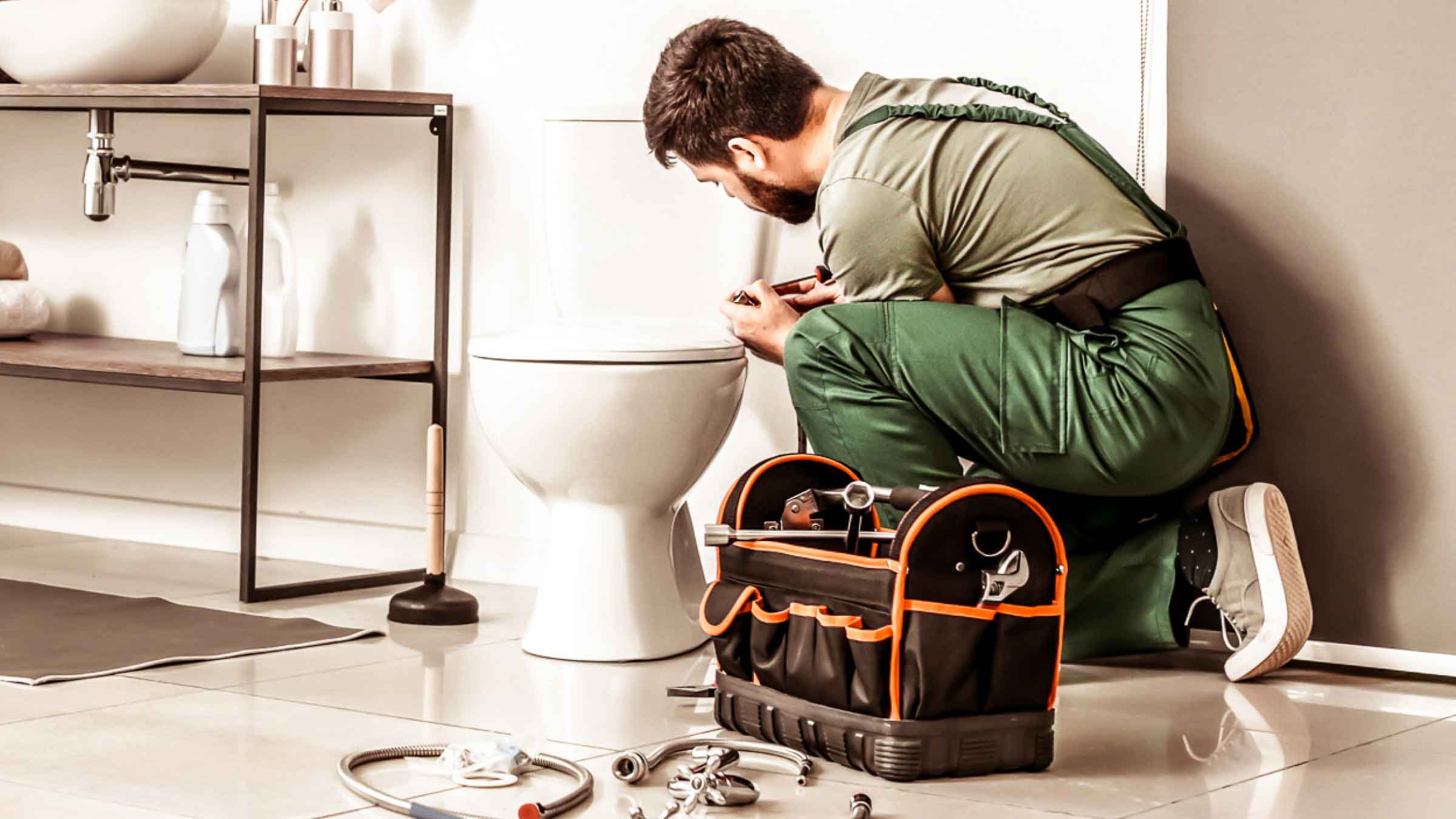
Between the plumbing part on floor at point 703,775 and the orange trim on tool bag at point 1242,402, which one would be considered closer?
the plumbing part on floor at point 703,775

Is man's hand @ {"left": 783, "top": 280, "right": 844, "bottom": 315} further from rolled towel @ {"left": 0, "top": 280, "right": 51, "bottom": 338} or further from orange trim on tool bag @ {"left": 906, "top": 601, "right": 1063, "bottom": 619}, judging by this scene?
rolled towel @ {"left": 0, "top": 280, "right": 51, "bottom": 338}

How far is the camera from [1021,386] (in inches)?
86.4

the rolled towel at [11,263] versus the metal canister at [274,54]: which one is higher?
the metal canister at [274,54]

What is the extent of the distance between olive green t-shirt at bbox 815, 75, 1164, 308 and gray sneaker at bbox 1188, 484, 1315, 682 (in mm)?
395

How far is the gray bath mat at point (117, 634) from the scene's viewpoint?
2234 millimetres

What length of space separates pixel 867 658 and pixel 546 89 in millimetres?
1608

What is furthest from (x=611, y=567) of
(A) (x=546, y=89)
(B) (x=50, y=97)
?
(B) (x=50, y=97)

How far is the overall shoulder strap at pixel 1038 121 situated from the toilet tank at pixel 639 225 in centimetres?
48

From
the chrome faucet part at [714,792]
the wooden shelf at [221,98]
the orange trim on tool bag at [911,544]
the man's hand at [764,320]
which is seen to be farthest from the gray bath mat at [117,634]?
the orange trim on tool bag at [911,544]

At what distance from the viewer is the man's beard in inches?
93.4

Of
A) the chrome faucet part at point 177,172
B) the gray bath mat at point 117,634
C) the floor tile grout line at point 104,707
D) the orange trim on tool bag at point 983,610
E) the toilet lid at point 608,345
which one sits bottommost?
the floor tile grout line at point 104,707

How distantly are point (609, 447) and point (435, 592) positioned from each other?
509 mm

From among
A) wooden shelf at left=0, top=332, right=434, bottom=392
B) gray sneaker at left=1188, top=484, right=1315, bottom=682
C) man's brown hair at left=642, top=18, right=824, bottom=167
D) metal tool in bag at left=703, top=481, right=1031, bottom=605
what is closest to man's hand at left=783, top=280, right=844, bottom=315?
man's brown hair at left=642, top=18, right=824, bottom=167

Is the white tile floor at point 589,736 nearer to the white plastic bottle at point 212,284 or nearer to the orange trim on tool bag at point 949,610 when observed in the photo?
the orange trim on tool bag at point 949,610
